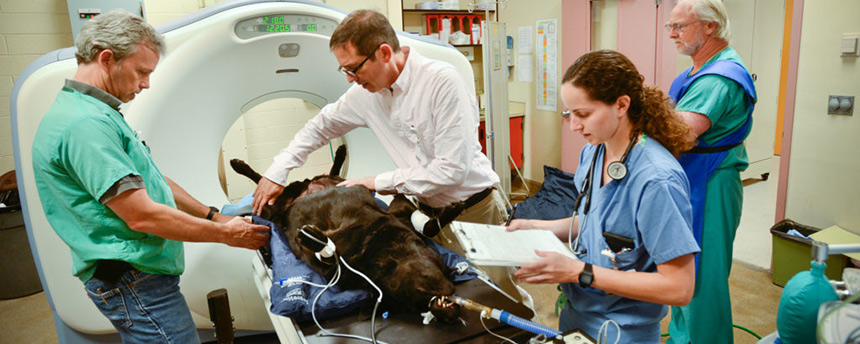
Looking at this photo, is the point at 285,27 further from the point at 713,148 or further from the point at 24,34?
the point at 24,34

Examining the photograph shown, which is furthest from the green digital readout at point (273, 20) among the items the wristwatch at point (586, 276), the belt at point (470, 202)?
the wristwatch at point (586, 276)

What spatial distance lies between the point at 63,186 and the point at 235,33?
1.03 meters

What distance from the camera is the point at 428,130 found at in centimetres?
196

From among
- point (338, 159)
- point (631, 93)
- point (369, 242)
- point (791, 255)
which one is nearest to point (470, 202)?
point (369, 242)

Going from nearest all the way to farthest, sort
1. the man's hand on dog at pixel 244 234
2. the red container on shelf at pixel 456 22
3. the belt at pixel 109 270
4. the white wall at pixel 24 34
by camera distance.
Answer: the belt at pixel 109 270, the man's hand on dog at pixel 244 234, the white wall at pixel 24 34, the red container on shelf at pixel 456 22

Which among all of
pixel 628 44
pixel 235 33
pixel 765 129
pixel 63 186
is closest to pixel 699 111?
pixel 235 33

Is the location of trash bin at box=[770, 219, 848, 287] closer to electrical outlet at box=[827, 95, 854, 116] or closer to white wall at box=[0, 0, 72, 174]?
electrical outlet at box=[827, 95, 854, 116]

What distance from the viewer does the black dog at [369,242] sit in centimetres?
159

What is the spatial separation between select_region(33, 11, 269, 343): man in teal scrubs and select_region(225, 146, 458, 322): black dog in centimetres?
37

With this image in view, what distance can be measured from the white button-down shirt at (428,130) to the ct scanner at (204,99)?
0.37 m

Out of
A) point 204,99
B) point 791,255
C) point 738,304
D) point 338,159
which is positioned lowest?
point 738,304

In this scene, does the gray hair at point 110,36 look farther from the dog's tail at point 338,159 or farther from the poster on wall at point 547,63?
the poster on wall at point 547,63

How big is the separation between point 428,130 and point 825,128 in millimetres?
2378

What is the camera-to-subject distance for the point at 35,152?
1515 millimetres
